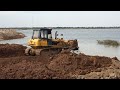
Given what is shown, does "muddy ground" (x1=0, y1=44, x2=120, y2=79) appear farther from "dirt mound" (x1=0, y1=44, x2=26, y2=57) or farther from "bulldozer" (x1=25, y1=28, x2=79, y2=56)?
"dirt mound" (x1=0, y1=44, x2=26, y2=57)

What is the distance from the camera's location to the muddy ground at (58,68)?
424 inches

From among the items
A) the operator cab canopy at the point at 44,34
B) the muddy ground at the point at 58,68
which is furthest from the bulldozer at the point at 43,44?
the muddy ground at the point at 58,68

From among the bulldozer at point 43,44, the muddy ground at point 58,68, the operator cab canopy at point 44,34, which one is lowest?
the muddy ground at point 58,68

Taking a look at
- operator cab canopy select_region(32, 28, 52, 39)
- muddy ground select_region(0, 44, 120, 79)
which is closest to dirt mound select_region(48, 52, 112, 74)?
muddy ground select_region(0, 44, 120, 79)

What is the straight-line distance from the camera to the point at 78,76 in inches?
430

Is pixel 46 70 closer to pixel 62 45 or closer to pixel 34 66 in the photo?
pixel 34 66

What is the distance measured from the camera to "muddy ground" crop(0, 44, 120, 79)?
1077cm

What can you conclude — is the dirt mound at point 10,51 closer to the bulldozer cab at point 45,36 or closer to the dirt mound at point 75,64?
the bulldozer cab at point 45,36

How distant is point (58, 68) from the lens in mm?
12094
